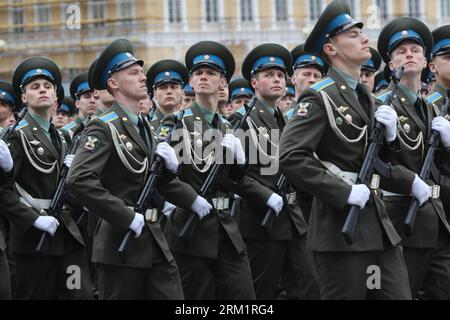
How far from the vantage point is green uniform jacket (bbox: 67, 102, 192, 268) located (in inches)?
316

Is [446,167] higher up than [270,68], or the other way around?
[270,68]

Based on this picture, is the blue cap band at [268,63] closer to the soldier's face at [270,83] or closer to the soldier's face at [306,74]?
the soldier's face at [270,83]

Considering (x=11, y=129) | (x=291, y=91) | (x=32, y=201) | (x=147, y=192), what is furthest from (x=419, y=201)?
(x=291, y=91)

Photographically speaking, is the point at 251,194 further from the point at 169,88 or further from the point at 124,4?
the point at 124,4

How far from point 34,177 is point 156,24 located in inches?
1291

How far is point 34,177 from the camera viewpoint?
978cm

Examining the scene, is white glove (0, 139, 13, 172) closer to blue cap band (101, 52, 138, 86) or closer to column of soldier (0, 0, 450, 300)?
column of soldier (0, 0, 450, 300)

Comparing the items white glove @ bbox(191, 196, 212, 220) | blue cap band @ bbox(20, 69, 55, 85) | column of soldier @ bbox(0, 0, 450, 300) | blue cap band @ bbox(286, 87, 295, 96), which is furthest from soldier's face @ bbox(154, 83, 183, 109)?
white glove @ bbox(191, 196, 212, 220)

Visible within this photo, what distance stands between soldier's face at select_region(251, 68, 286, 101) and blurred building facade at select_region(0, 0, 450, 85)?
91.8 ft

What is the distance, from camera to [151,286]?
819cm

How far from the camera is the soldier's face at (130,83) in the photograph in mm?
8602

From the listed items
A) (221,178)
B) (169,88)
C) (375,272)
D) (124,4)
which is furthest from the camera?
(124,4)

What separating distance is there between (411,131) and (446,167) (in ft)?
1.52
